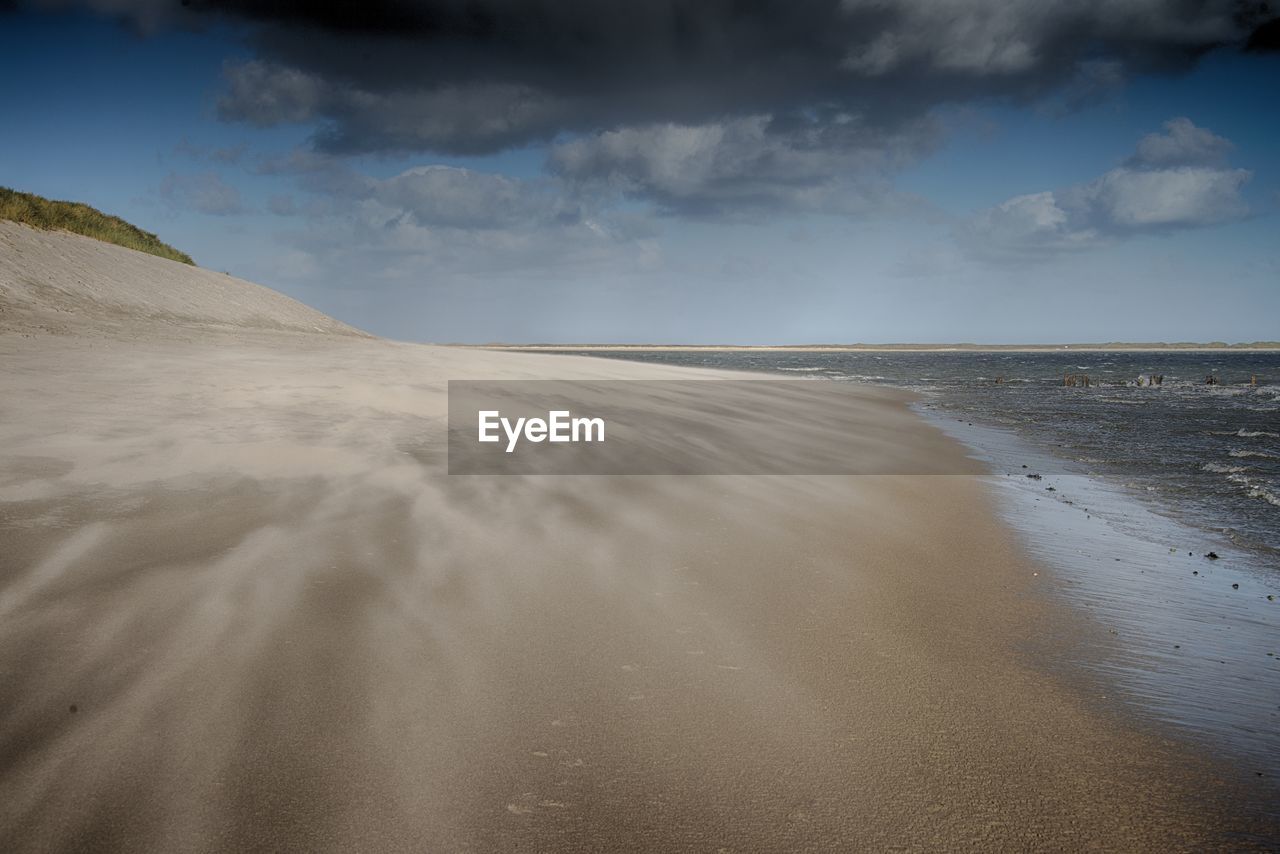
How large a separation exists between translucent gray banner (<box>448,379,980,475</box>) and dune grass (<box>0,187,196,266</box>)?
1278 cm

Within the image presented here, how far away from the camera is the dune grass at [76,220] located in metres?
17.5

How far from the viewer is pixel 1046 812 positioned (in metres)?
2.85

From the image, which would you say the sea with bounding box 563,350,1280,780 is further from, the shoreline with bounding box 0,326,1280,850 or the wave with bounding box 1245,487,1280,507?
the shoreline with bounding box 0,326,1280,850

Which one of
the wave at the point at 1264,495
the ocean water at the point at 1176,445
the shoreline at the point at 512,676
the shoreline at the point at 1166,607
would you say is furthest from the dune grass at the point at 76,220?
the wave at the point at 1264,495

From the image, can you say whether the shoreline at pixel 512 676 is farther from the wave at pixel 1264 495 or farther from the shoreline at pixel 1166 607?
the wave at pixel 1264 495

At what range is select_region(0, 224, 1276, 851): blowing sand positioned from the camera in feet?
8.84

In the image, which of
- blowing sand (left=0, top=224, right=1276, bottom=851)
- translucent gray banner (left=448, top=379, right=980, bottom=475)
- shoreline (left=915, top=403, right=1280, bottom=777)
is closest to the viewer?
blowing sand (left=0, top=224, right=1276, bottom=851)

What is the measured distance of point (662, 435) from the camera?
11.4 meters

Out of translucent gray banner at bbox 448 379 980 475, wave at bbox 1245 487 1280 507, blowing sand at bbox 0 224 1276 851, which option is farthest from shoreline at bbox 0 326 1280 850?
wave at bbox 1245 487 1280 507

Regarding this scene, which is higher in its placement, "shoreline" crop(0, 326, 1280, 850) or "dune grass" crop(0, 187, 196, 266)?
"dune grass" crop(0, 187, 196, 266)

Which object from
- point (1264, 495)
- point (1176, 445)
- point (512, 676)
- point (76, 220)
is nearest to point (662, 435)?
point (512, 676)

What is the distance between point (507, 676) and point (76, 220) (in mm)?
25389

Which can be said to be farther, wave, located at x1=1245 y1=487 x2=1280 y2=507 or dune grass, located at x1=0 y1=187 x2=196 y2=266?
dune grass, located at x1=0 y1=187 x2=196 y2=266

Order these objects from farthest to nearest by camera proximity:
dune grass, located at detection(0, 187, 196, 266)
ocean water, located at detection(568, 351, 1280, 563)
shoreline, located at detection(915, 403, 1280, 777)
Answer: dune grass, located at detection(0, 187, 196, 266), ocean water, located at detection(568, 351, 1280, 563), shoreline, located at detection(915, 403, 1280, 777)
